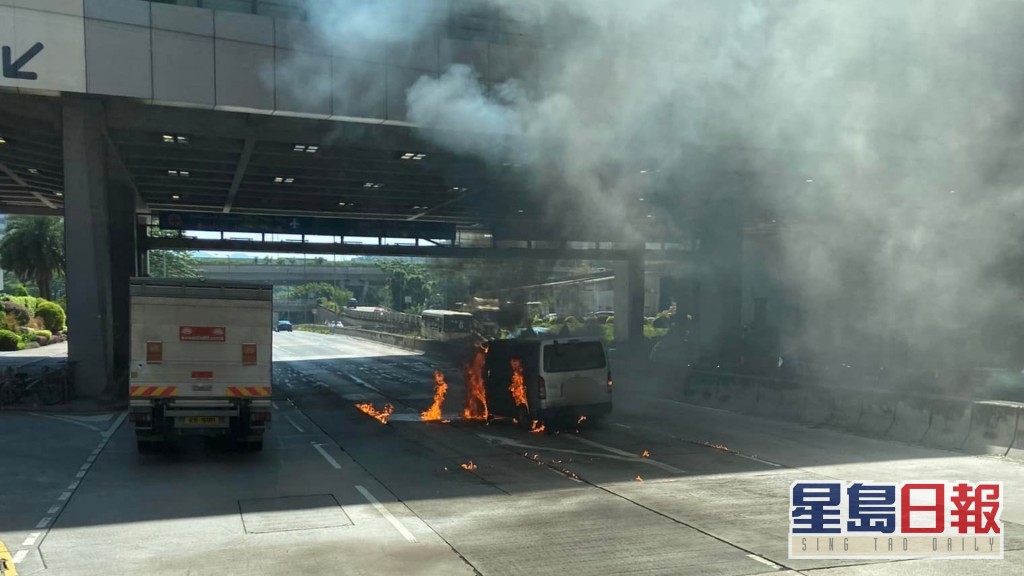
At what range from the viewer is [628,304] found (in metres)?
28.0

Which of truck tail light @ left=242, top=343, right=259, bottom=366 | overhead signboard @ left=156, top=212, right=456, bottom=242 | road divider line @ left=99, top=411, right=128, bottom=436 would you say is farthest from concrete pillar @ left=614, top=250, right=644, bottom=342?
truck tail light @ left=242, top=343, right=259, bottom=366

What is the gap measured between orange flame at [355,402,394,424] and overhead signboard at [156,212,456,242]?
10798 mm

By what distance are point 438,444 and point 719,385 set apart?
5.62 metres

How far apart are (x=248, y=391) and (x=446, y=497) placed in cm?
298

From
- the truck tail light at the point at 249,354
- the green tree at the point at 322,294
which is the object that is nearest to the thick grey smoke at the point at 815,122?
the truck tail light at the point at 249,354

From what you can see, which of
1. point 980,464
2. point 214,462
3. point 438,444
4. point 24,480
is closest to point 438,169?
point 438,444

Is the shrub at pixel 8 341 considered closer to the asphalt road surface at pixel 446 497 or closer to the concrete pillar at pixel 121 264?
the concrete pillar at pixel 121 264

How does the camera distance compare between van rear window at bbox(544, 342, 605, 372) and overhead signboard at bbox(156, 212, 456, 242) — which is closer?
van rear window at bbox(544, 342, 605, 372)

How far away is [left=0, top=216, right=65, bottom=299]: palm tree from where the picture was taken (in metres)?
36.2

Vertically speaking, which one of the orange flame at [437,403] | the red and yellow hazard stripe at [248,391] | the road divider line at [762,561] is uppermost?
the red and yellow hazard stripe at [248,391]

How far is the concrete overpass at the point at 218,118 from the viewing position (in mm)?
10672

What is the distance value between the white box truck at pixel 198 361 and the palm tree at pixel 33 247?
1279 inches

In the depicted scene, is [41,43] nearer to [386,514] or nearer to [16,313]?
[386,514]

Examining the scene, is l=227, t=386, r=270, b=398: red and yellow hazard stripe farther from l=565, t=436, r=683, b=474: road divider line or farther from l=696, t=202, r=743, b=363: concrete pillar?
l=696, t=202, r=743, b=363: concrete pillar
